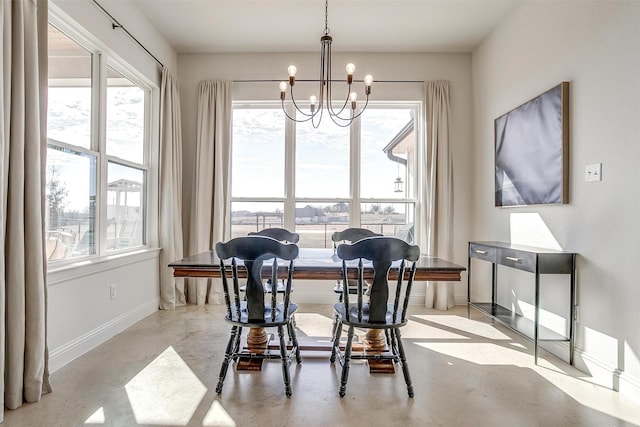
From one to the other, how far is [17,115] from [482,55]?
4070 millimetres

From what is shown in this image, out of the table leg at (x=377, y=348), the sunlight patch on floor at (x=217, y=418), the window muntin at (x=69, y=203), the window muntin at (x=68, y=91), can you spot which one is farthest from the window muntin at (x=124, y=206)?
the table leg at (x=377, y=348)

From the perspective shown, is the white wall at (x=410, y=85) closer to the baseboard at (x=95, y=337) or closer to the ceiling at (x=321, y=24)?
the ceiling at (x=321, y=24)

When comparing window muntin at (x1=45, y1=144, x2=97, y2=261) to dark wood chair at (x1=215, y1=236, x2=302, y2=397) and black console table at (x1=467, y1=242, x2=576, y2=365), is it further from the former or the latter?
black console table at (x1=467, y1=242, x2=576, y2=365)

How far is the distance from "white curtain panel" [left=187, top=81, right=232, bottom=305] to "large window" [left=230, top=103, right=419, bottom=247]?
27 centimetres

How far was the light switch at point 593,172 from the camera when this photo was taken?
7.32ft

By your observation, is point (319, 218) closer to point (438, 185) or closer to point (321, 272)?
point (438, 185)

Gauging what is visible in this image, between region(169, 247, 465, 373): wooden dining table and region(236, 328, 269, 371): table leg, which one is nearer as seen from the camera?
region(169, 247, 465, 373): wooden dining table

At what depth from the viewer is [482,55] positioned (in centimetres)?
384

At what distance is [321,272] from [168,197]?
228cm

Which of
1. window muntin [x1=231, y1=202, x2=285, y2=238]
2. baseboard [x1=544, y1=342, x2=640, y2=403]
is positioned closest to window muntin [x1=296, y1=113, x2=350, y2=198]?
window muntin [x1=231, y1=202, x2=285, y2=238]

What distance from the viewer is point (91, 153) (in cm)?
275

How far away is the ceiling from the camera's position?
10.5ft

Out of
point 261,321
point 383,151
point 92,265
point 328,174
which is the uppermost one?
point 383,151

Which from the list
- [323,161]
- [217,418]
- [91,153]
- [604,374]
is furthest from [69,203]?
[604,374]
